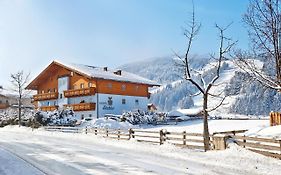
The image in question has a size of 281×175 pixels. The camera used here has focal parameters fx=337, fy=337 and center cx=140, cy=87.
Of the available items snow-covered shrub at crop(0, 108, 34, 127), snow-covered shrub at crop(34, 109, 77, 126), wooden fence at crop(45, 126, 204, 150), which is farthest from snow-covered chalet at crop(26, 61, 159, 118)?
wooden fence at crop(45, 126, 204, 150)

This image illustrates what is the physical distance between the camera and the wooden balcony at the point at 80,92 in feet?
163

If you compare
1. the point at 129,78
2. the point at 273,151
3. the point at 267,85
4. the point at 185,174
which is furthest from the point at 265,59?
the point at 129,78

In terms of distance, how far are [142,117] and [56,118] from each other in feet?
39.0

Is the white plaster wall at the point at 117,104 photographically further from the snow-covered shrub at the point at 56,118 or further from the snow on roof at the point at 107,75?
the snow-covered shrub at the point at 56,118

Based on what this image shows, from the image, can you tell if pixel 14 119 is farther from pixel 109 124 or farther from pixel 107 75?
pixel 109 124

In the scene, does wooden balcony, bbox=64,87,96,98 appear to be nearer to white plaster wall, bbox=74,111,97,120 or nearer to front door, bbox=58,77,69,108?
front door, bbox=58,77,69,108

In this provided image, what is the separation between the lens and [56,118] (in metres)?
45.1

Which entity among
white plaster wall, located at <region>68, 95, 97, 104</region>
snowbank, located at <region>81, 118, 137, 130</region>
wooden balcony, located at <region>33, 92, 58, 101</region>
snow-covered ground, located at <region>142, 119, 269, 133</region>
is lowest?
snow-covered ground, located at <region>142, 119, 269, 133</region>

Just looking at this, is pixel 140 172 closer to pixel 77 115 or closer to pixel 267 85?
pixel 267 85

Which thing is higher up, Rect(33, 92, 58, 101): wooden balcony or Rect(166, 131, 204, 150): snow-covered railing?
Rect(33, 92, 58, 101): wooden balcony

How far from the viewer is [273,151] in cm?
1617

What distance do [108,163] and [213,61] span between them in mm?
10031

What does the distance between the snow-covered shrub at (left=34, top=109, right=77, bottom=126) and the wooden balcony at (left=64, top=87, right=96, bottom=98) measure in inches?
215

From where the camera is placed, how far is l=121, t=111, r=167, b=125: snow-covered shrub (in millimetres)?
46188
